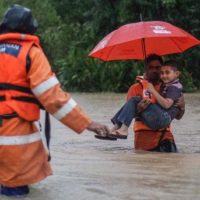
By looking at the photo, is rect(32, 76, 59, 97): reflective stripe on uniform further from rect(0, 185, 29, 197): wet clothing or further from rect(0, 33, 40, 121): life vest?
rect(0, 185, 29, 197): wet clothing

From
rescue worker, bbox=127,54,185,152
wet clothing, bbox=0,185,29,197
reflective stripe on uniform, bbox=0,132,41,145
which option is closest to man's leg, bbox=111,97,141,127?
rescue worker, bbox=127,54,185,152

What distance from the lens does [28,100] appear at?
18.9 ft

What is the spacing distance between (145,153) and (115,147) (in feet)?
5.10

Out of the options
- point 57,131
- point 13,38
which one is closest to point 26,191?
point 13,38

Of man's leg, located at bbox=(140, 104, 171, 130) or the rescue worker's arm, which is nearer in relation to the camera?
the rescue worker's arm

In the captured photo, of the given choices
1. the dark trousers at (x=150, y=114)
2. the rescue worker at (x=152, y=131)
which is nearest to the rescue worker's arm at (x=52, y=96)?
the dark trousers at (x=150, y=114)

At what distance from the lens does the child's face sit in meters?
8.78

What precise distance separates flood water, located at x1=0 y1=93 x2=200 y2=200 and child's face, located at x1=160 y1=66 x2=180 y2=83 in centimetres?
94

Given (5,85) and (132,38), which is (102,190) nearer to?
(5,85)

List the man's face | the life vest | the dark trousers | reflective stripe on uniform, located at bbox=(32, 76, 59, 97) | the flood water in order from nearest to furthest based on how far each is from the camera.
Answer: reflective stripe on uniform, located at bbox=(32, 76, 59, 97)
the life vest
the flood water
the dark trousers
the man's face

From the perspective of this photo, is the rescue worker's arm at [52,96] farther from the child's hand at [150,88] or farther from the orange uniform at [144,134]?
the orange uniform at [144,134]

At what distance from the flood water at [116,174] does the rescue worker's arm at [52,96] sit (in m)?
0.84

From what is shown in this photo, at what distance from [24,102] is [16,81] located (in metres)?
0.18

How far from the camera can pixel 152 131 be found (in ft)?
29.2
